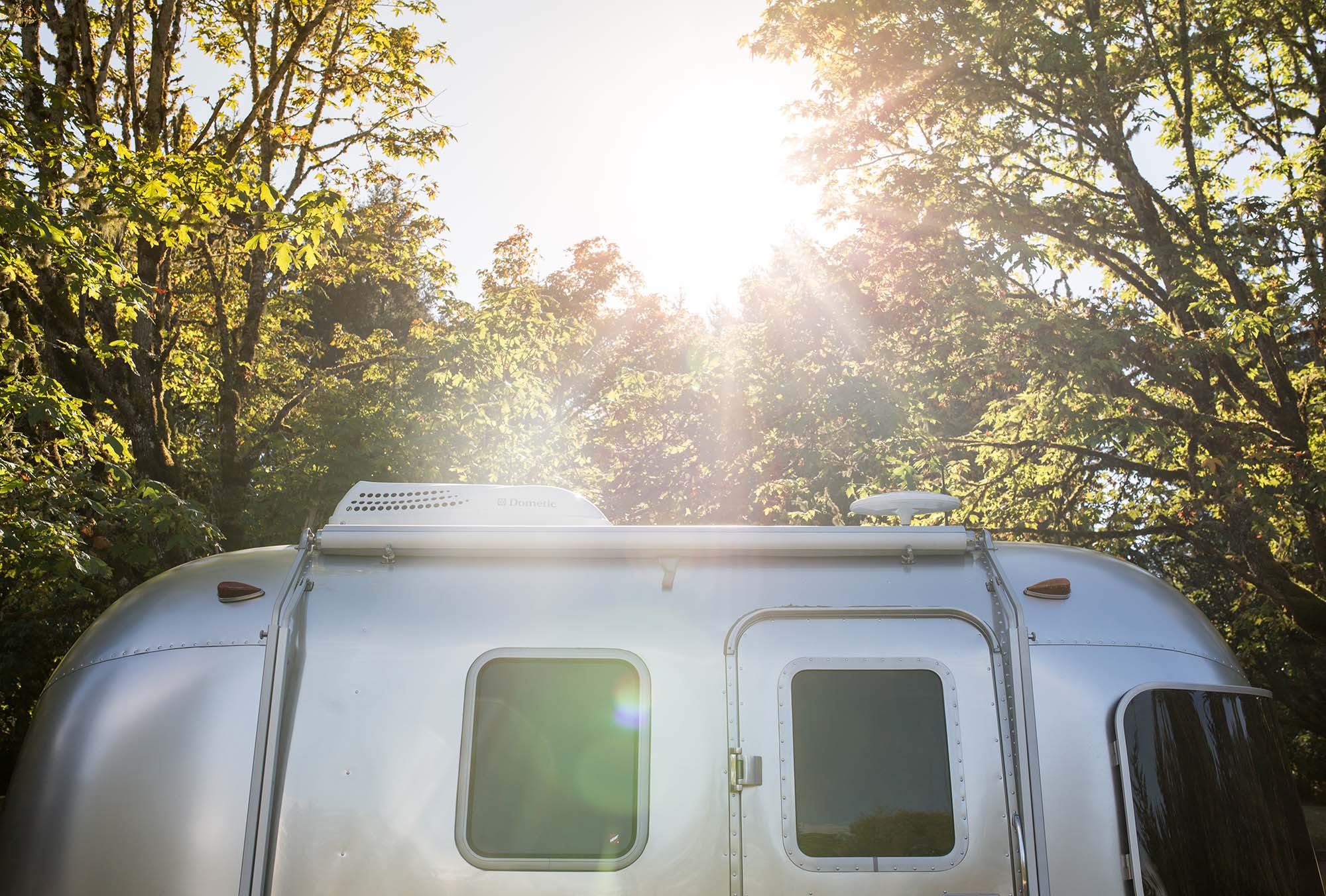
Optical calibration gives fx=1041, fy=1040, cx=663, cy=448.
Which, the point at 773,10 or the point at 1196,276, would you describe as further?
the point at 773,10

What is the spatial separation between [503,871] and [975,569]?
7.37ft

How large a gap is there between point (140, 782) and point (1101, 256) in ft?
38.7

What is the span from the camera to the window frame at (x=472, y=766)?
3854mm

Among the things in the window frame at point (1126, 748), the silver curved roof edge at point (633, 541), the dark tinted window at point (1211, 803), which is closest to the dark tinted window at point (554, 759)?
the silver curved roof edge at point (633, 541)

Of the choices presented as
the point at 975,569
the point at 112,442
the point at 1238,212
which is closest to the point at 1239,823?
the point at 975,569

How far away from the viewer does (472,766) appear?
3980 mm

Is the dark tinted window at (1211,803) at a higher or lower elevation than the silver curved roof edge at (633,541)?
lower

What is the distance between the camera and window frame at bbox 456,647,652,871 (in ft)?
12.6

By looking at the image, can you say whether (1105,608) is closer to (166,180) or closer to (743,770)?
(743,770)

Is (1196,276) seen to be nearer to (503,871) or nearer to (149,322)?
(503,871)

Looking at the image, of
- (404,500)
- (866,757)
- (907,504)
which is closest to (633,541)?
(404,500)

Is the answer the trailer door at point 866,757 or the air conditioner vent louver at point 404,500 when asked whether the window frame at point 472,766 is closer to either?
the trailer door at point 866,757

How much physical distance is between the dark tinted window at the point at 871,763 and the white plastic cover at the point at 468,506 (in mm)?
1315

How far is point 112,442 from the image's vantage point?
6703 millimetres
